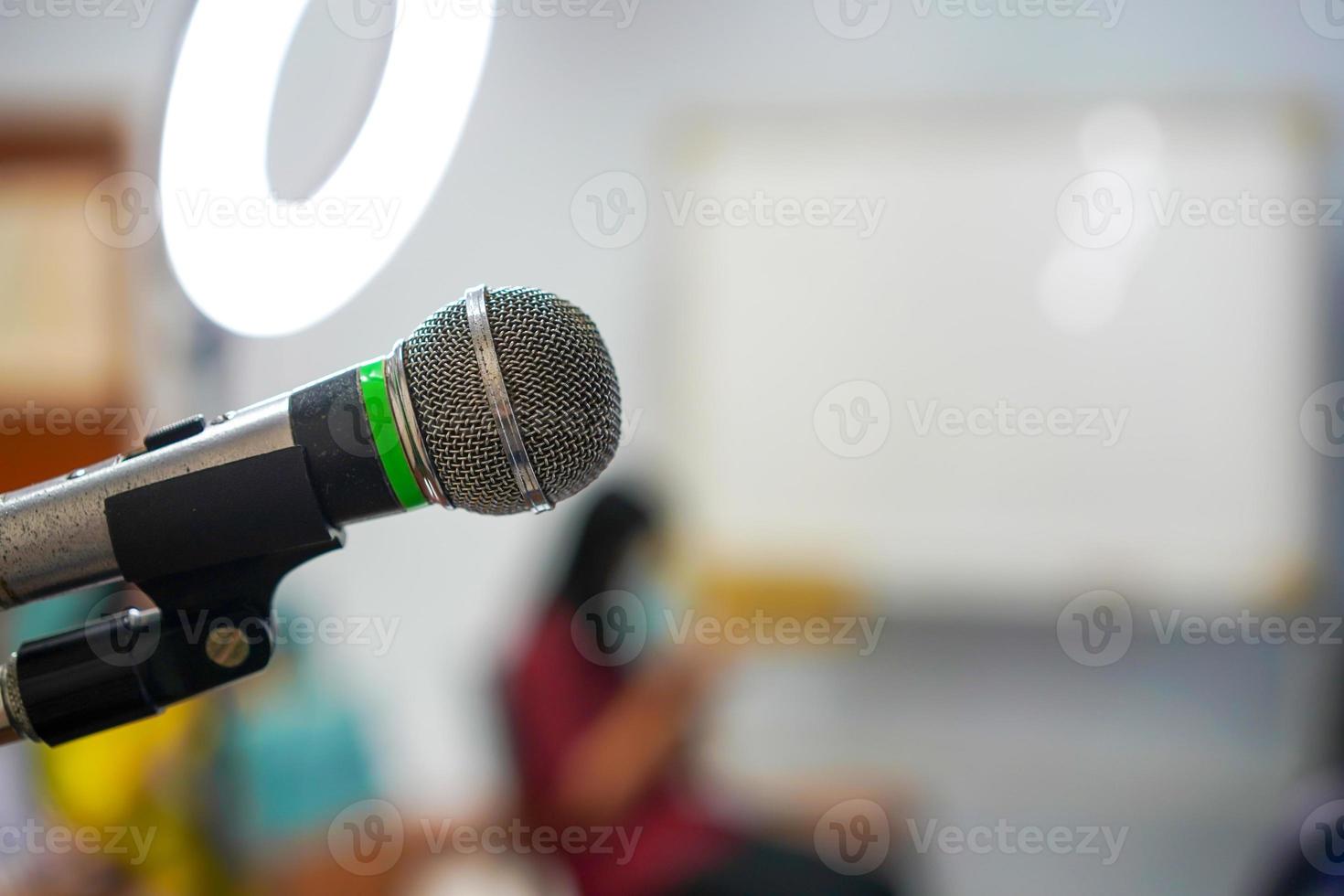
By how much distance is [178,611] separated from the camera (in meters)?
0.57

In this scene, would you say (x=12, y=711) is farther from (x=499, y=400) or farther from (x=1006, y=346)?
(x=1006, y=346)

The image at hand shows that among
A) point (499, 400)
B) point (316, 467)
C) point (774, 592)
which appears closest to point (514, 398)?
point (499, 400)

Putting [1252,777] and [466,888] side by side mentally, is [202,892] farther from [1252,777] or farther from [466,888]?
[1252,777]

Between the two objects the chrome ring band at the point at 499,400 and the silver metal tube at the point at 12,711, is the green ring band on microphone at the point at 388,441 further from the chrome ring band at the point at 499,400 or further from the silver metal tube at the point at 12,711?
the silver metal tube at the point at 12,711

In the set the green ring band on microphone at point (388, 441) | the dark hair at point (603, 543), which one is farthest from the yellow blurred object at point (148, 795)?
the green ring band on microphone at point (388, 441)

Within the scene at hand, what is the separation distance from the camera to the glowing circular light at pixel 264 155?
3.86 feet

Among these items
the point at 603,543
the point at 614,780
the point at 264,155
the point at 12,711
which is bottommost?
the point at 614,780

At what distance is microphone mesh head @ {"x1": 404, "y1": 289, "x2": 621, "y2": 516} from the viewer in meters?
0.52

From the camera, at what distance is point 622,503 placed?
6.45ft

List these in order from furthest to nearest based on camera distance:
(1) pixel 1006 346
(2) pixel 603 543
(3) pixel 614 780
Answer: (1) pixel 1006 346
(2) pixel 603 543
(3) pixel 614 780

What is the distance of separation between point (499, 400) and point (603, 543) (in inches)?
56.0

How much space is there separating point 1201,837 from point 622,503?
1705 millimetres

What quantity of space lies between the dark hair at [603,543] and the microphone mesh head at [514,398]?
133cm

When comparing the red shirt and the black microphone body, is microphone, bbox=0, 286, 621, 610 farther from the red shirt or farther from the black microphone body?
the red shirt
